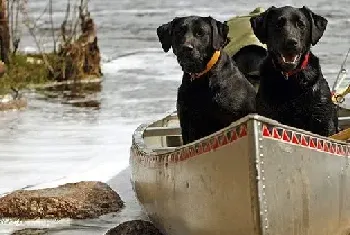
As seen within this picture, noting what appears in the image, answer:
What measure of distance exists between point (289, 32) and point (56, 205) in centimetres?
323

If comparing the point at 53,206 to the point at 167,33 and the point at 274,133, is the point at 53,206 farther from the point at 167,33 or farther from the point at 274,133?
the point at 274,133

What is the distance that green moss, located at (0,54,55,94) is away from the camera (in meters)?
17.8

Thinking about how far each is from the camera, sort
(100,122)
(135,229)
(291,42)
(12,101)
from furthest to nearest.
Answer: (12,101)
(100,122)
(135,229)
(291,42)

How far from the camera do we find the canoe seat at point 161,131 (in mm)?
8766

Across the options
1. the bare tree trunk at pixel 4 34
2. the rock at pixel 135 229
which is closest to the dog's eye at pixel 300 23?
the rock at pixel 135 229

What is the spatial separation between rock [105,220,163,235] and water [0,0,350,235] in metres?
0.49

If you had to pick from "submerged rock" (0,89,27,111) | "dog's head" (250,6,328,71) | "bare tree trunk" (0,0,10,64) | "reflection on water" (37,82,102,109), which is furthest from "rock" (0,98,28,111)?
"dog's head" (250,6,328,71)

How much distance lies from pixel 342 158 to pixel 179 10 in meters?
31.3

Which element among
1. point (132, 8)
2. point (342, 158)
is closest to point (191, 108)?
point (342, 158)

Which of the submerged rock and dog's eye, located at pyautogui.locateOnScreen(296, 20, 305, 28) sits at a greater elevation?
dog's eye, located at pyautogui.locateOnScreen(296, 20, 305, 28)

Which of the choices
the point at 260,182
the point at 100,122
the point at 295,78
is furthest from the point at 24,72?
the point at 260,182

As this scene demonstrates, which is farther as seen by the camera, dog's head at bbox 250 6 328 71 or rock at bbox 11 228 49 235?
rock at bbox 11 228 49 235

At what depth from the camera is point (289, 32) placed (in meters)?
6.23

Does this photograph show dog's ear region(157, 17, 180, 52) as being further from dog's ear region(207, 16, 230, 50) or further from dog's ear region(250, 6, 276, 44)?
dog's ear region(250, 6, 276, 44)
